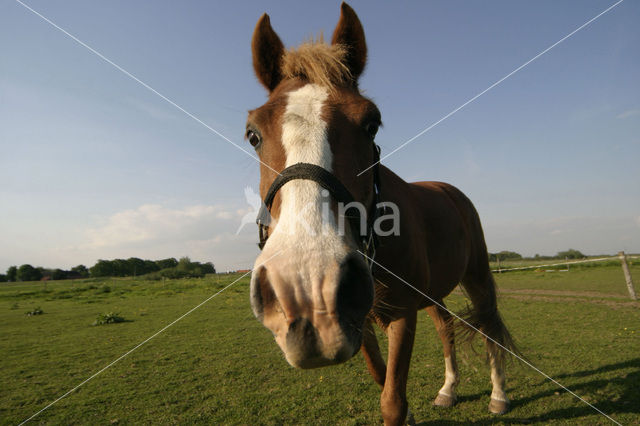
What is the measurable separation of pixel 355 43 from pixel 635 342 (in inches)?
300

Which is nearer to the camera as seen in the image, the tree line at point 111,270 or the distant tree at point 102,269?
the tree line at point 111,270

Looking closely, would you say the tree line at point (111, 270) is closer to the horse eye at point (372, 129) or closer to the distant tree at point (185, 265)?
the distant tree at point (185, 265)

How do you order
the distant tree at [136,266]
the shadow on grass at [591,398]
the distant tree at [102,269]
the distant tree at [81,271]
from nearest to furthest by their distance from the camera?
the shadow on grass at [591,398], the distant tree at [136,266], the distant tree at [102,269], the distant tree at [81,271]

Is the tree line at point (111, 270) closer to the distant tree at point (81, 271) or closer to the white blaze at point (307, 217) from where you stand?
the distant tree at point (81, 271)

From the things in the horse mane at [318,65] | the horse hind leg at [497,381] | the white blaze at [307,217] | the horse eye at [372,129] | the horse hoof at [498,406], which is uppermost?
the horse mane at [318,65]

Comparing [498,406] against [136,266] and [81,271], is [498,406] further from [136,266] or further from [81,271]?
[81,271]

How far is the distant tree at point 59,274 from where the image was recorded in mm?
79438

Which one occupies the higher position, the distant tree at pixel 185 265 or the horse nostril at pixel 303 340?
the distant tree at pixel 185 265

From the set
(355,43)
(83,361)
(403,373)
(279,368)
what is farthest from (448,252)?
(83,361)

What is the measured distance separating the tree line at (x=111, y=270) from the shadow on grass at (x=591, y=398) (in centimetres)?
5349

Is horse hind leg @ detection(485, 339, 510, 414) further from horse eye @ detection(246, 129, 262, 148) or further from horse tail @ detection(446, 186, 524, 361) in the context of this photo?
horse eye @ detection(246, 129, 262, 148)

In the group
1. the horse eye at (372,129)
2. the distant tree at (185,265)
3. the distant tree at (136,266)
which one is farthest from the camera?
the distant tree at (136,266)

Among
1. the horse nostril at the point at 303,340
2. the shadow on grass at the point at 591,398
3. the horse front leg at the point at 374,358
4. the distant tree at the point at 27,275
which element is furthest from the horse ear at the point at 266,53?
the distant tree at the point at 27,275

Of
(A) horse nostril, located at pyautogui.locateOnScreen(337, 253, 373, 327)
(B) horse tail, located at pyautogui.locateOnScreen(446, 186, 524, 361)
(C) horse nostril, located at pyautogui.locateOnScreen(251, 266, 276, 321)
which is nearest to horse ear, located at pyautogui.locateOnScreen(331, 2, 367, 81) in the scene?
(A) horse nostril, located at pyautogui.locateOnScreen(337, 253, 373, 327)
